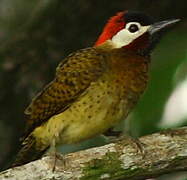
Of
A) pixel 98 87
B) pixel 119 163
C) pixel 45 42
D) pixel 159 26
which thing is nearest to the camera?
pixel 119 163

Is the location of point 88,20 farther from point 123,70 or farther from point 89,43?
point 123,70

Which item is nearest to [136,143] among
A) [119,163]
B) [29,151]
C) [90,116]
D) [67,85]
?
[119,163]

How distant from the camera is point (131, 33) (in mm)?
3895

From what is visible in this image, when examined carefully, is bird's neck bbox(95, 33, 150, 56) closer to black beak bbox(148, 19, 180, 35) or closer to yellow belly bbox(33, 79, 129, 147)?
black beak bbox(148, 19, 180, 35)

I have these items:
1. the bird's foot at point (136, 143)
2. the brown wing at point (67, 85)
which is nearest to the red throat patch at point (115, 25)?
the brown wing at point (67, 85)

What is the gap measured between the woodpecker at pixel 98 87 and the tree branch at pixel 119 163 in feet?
1.20

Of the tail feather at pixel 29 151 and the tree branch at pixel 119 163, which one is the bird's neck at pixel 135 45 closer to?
the tail feather at pixel 29 151

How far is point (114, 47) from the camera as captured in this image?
3.88 metres

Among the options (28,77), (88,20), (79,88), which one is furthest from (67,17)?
(79,88)

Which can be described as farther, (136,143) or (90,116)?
(90,116)

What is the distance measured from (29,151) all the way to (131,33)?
2.53 ft

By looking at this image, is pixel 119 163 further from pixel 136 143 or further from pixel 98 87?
pixel 98 87

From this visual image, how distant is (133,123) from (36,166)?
31.6 inches

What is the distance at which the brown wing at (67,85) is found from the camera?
3.69m
